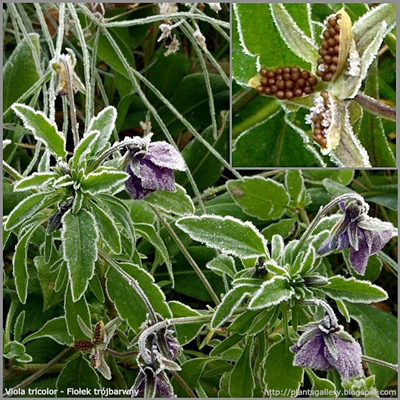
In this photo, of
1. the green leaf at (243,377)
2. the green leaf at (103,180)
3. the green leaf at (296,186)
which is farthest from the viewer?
the green leaf at (296,186)

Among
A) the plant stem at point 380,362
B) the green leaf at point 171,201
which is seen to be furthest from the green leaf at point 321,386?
the green leaf at point 171,201

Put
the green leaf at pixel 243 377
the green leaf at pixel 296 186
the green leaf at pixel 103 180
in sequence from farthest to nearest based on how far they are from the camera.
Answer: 1. the green leaf at pixel 296 186
2. the green leaf at pixel 243 377
3. the green leaf at pixel 103 180

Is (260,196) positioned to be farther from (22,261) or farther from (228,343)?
(22,261)

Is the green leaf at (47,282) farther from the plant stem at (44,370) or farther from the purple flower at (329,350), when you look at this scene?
the purple flower at (329,350)

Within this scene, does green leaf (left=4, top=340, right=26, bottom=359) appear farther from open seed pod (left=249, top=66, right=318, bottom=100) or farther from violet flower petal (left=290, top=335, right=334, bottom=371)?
open seed pod (left=249, top=66, right=318, bottom=100)

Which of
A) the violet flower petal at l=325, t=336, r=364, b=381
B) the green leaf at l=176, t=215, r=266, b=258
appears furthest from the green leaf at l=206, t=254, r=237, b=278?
the violet flower petal at l=325, t=336, r=364, b=381

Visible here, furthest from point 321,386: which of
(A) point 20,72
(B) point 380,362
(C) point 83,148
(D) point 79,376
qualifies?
(A) point 20,72

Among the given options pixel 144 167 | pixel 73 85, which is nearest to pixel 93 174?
pixel 144 167
